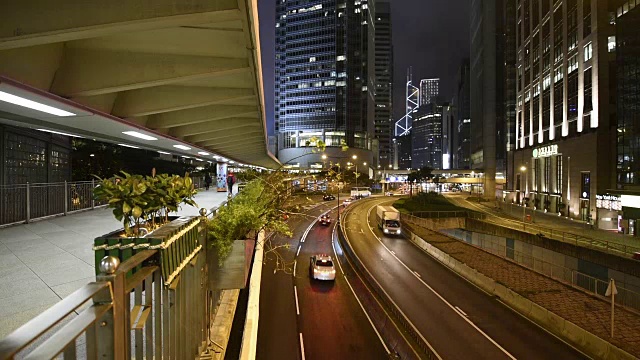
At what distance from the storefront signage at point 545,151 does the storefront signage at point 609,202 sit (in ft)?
32.5

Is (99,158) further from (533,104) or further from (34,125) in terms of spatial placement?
(533,104)

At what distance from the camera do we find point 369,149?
111250 millimetres

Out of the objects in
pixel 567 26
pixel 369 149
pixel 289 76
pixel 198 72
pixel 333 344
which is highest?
pixel 289 76

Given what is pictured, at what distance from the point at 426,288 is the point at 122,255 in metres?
17.8

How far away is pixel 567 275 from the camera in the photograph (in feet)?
70.5

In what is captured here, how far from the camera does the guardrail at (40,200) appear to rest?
7824mm

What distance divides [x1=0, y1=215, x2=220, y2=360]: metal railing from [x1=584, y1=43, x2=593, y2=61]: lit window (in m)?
46.9

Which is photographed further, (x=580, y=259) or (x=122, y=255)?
(x=580, y=259)

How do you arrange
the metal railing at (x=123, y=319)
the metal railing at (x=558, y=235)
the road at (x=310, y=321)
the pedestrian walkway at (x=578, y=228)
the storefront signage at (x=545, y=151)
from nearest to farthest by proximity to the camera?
the metal railing at (x=123, y=319), the road at (x=310, y=321), the metal railing at (x=558, y=235), the pedestrian walkway at (x=578, y=228), the storefront signage at (x=545, y=151)

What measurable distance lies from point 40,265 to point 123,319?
4.28 meters

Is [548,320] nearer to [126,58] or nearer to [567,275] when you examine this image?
[567,275]

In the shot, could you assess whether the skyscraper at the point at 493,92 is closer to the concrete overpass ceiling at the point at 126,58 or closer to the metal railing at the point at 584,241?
the metal railing at the point at 584,241

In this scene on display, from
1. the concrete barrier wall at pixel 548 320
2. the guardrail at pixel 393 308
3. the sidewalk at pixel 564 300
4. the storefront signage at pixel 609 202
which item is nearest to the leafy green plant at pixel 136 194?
the guardrail at pixel 393 308

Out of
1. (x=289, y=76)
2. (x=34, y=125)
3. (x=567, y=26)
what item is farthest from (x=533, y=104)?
(x=289, y=76)
